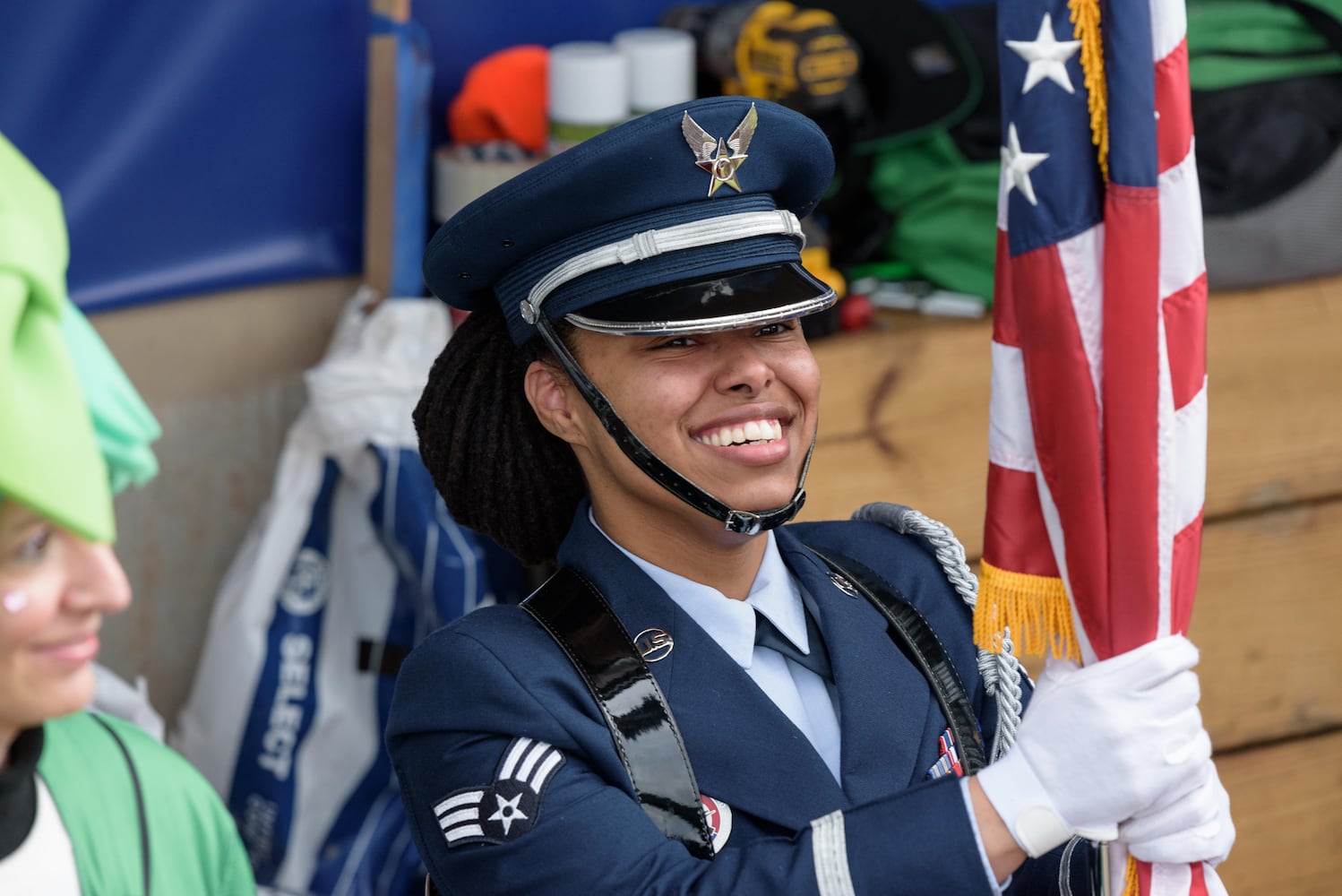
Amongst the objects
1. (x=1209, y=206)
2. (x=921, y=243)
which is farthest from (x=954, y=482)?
(x=1209, y=206)

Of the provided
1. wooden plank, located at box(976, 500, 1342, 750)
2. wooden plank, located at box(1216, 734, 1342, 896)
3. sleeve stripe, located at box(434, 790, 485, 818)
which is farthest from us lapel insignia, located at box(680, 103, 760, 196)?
wooden plank, located at box(1216, 734, 1342, 896)

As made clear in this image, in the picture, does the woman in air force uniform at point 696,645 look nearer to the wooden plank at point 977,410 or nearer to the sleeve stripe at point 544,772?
the sleeve stripe at point 544,772

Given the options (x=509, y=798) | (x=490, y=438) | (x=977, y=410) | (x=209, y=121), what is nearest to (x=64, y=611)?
(x=509, y=798)

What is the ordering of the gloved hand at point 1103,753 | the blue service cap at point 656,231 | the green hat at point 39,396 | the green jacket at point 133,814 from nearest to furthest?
the green hat at point 39,396
the green jacket at point 133,814
the gloved hand at point 1103,753
the blue service cap at point 656,231

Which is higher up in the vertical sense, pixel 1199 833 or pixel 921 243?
pixel 921 243

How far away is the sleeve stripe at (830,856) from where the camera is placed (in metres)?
1.29

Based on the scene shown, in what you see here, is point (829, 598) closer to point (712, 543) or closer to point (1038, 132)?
point (712, 543)

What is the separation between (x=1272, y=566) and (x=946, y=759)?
72.9 inches

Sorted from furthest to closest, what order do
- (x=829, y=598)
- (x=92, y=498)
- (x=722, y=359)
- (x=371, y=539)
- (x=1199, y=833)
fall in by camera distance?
(x=371, y=539)
(x=829, y=598)
(x=722, y=359)
(x=1199, y=833)
(x=92, y=498)

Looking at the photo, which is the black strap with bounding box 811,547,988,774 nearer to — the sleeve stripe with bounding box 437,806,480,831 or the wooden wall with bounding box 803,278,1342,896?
the sleeve stripe with bounding box 437,806,480,831

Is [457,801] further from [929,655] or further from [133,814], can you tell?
[929,655]

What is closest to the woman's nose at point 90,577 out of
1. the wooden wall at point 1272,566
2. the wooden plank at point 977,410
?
the wooden plank at point 977,410

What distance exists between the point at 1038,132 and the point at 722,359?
13.1 inches

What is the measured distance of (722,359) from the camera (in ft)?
4.92
